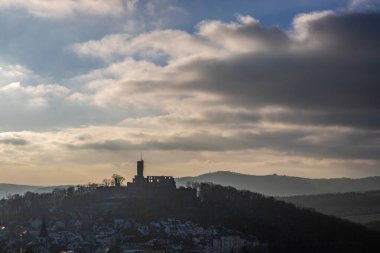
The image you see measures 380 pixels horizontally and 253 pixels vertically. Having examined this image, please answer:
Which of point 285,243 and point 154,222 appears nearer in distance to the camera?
point 285,243

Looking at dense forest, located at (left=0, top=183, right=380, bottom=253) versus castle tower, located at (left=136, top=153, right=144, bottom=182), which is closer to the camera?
dense forest, located at (left=0, top=183, right=380, bottom=253)

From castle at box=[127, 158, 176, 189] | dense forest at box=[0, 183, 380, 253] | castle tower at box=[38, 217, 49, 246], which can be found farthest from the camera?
castle at box=[127, 158, 176, 189]

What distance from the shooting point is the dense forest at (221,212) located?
15188cm

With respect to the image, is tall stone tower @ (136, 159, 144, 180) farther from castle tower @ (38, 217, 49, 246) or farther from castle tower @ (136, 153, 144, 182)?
castle tower @ (38, 217, 49, 246)

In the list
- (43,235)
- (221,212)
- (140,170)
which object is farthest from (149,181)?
(43,235)

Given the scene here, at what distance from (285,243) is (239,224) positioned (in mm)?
17941

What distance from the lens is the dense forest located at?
151875mm

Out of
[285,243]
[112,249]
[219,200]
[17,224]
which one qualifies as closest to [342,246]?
[285,243]

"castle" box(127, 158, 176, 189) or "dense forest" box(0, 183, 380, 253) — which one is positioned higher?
"castle" box(127, 158, 176, 189)

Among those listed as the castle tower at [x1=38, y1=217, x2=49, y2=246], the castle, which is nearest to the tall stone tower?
the castle

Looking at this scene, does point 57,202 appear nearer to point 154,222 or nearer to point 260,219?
point 154,222

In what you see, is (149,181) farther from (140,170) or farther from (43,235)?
(43,235)

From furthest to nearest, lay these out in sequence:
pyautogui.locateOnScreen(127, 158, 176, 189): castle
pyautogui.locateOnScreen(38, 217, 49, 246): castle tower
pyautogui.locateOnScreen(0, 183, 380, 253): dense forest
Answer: pyautogui.locateOnScreen(127, 158, 176, 189): castle → pyautogui.locateOnScreen(0, 183, 380, 253): dense forest → pyautogui.locateOnScreen(38, 217, 49, 246): castle tower

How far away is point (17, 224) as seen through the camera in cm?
15875
